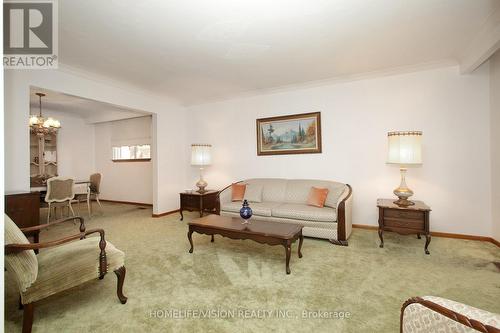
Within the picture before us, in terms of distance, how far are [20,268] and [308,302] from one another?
6.76 feet

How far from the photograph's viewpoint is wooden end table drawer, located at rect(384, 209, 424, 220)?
2.89 metres

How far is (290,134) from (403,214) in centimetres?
230

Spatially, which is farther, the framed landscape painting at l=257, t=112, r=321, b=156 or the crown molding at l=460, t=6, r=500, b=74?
the framed landscape painting at l=257, t=112, r=321, b=156

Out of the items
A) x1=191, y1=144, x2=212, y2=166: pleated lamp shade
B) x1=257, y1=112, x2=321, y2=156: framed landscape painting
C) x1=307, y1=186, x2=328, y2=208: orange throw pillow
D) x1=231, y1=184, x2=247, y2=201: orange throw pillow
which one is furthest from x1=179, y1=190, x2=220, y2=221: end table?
x1=307, y1=186, x2=328, y2=208: orange throw pillow

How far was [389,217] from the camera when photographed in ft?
10.0

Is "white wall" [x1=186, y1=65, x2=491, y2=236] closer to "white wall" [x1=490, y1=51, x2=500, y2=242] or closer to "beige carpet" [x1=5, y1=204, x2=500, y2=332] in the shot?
"white wall" [x1=490, y1=51, x2=500, y2=242]

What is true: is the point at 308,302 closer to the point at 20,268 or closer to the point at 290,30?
the point at 20,268

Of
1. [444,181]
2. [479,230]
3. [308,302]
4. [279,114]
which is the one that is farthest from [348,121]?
[308,302]

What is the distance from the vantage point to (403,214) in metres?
2.97

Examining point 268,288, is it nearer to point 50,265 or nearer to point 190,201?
point 50,265

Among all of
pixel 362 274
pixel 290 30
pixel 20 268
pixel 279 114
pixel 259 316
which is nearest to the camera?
pixel 20 268

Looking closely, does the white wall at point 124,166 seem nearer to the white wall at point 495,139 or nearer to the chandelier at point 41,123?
the chandelier at point 41,123

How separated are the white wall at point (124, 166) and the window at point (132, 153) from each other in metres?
0.12
